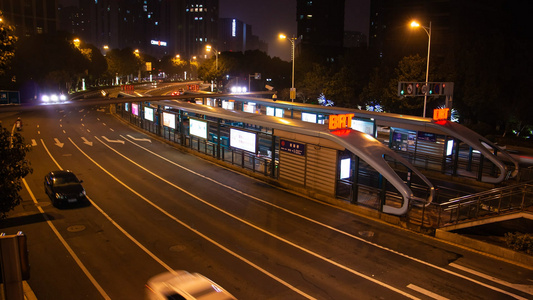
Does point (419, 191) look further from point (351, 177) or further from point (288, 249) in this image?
point (288, 249)

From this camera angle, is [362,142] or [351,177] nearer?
[362,142]

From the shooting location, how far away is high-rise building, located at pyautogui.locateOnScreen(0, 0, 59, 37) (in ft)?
303

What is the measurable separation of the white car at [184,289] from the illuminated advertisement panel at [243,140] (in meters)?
15.0

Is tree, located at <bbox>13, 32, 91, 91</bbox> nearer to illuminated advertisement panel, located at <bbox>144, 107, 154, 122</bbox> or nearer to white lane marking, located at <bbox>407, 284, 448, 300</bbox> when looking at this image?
illuminated advertisement panel, located at <bbox>144, 107, 154, 122</bbox>

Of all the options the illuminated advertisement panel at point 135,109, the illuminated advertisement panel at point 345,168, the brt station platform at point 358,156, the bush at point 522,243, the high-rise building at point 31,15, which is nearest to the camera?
the bush at point 522,243

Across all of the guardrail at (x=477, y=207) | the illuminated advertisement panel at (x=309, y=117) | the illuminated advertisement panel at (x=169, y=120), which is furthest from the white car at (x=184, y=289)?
the illuminated advertisement panel at (x=169, y=120)

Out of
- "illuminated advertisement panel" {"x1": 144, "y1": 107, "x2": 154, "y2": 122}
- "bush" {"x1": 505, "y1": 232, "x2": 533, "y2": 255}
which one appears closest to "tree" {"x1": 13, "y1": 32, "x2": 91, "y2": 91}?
"illuminated advertisement panel" {"x1": 144, "y1": 107, "x2": 154, "y2": 122}

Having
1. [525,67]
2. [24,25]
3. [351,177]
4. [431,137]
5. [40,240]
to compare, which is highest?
[24,25]

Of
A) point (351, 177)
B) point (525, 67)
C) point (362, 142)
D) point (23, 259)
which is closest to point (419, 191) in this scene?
point (351, 177)

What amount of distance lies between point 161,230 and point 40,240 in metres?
4.29

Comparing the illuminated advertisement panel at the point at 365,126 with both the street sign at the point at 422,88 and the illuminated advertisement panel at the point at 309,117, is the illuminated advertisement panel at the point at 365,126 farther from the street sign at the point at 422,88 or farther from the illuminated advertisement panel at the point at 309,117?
the illuminated advertisement panel at the point at 309,117

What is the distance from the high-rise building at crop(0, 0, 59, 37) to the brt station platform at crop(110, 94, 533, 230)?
80.6 meters

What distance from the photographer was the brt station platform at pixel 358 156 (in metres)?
17.4

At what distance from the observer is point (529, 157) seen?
3156 centimetres
